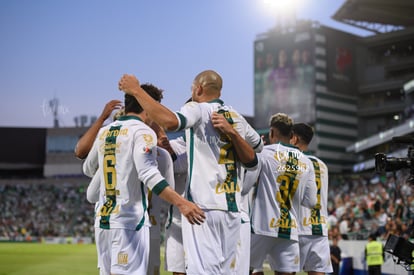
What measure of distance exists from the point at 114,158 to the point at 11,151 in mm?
67883

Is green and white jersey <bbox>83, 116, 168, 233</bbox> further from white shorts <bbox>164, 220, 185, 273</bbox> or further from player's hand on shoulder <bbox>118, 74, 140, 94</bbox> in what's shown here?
white shorts <bbox>164, 220, 185, 273</bbox>

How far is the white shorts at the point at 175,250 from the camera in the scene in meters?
6.43

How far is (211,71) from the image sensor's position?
586 centimetres

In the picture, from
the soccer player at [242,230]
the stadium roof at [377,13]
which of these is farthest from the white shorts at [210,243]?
the stadium roof at [377,13]

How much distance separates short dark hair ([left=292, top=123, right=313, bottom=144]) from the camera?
8305mm

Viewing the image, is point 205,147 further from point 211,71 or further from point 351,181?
point 351,181

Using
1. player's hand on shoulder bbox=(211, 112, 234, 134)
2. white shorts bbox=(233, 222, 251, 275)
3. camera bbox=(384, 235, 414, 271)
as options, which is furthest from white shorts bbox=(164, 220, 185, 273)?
camera bbox=(384, 235, 414, 271)

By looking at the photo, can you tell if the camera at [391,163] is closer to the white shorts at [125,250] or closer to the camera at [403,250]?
the camera at [403,250]

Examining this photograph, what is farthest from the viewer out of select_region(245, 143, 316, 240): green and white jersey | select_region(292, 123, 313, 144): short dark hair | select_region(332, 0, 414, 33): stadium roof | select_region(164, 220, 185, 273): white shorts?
select_region(332, 0, 414, 33): stadium roof

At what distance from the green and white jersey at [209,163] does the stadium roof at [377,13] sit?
65005 mm

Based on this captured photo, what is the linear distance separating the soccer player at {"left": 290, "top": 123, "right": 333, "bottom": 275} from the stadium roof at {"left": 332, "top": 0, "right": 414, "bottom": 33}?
205 feet

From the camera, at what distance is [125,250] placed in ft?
18.7

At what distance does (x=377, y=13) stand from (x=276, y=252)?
6792 cm

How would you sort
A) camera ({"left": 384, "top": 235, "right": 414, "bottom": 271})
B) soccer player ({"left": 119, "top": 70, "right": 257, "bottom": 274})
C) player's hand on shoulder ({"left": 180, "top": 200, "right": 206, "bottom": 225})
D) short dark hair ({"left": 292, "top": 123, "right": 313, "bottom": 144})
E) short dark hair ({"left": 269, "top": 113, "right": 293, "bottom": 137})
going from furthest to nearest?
camera ({"left": 384, "top": 235, "right": 414, "bottom": 271}) → short dark hair ({"left": 292, "top": 123, "right": 313, "bottom": 144}) → short dark hair ({"left": 269, "top": 113, "right": 293, "bottom": 137}) → soccer player ({"left": 119, "top": 70, "right": 257, "bottom": 274}) → player's hand on shoulder ({"left": 180, "top": 200, "right": 206, "bottom": 225})
